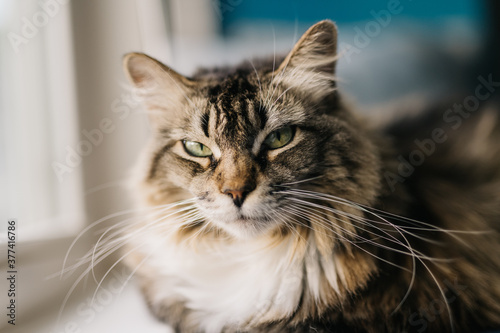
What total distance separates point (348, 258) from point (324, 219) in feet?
0.33

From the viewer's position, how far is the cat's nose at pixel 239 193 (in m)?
0.65

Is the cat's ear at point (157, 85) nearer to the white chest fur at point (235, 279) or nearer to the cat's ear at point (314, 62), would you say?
the cat's ear at point (314, 62)

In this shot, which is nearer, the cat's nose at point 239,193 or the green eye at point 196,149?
the cat's nose at point 239,193

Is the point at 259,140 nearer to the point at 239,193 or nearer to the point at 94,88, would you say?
the point at 239,193

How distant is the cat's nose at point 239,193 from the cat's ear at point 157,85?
0.88 feet

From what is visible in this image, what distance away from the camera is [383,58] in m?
1.12

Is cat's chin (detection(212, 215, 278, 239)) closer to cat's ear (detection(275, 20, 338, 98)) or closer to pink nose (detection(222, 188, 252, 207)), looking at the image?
pink nose (detection(222, 188, 252, 207))

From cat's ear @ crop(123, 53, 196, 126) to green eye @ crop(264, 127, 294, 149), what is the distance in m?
0.22

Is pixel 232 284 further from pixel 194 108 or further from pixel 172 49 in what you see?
pixel 172 49

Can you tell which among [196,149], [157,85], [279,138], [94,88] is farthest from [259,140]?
[94,88]

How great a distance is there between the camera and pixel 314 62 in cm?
77

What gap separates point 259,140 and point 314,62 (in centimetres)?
22

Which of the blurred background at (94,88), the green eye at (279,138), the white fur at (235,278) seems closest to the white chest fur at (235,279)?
the white fur at (235,278)

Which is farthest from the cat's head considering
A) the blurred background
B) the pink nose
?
the blurred background
